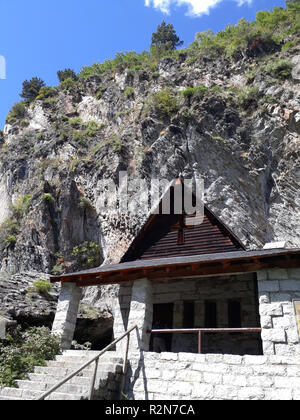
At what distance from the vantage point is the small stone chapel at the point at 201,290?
7.09m

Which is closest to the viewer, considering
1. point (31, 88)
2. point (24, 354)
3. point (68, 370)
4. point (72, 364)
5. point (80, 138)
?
point (68, 370)

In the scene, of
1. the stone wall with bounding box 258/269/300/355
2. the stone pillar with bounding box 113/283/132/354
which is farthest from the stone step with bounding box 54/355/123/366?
the stone wall with bounding box 258/269/300/355

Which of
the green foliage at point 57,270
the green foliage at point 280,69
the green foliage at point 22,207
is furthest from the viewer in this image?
the green foliage at point 22,207

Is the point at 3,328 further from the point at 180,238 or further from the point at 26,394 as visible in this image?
the point at 180,238

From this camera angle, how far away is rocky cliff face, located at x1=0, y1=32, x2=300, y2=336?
18.0 meters

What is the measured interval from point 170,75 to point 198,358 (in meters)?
25.4

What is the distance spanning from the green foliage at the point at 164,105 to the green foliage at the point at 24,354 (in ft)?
56.4

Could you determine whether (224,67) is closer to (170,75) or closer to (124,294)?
(170,75)

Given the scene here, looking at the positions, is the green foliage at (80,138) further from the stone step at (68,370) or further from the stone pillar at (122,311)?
the stone step at (68,370)

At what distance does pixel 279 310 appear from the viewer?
22.7 ft

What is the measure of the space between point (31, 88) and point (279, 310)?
1636 inches

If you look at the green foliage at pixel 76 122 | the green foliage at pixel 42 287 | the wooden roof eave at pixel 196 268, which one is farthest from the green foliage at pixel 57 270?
the green foliage at pixel 76 122

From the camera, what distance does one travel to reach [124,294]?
36.0ft

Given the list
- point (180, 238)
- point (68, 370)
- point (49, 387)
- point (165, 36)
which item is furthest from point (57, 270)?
point (165, 36)
